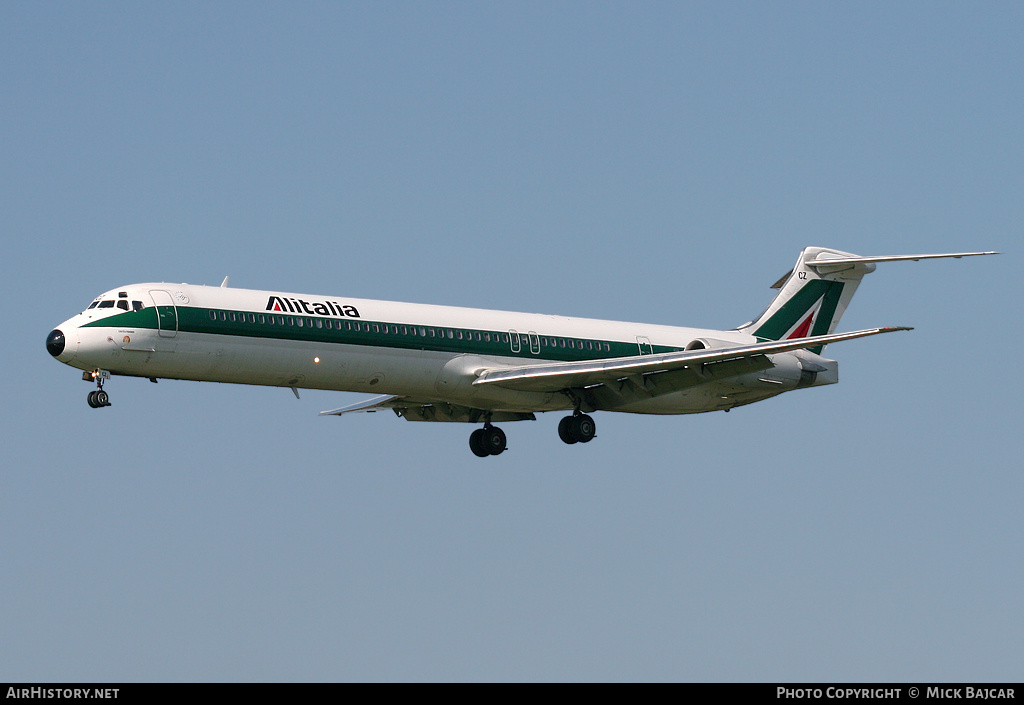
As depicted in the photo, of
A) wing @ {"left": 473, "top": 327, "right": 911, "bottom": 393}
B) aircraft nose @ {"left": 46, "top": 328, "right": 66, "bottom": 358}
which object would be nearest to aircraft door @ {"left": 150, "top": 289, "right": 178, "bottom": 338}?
aircraft nose @ {"left": 46, "top": 328, "right": 66, "bottom": 358}

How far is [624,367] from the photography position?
38938mm

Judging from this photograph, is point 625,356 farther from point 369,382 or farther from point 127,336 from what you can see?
point 127,336

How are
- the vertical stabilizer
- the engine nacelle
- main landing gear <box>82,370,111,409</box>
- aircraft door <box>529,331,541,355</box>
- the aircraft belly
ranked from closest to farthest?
main landing gear <box>82,370,111,409</box> → aircraft door <box>529,331,541,355</box> → the aircraft belly → the engine nacelle → the vertical stabilizer

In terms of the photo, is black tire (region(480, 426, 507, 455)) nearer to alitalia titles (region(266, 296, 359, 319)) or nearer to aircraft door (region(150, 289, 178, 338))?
alitalia titles (region(266, 296, 359, 319))

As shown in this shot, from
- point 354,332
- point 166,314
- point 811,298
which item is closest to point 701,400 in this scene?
point 811,298

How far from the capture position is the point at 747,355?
39000mm

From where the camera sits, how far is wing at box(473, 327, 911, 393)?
127ft

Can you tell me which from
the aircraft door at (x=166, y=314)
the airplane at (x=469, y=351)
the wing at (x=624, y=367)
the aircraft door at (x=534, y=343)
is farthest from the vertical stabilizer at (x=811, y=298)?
the aircraft door at (x=166, y=314)

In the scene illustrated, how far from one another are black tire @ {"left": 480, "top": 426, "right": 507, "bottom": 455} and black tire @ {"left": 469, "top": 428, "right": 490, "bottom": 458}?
3.3 inches

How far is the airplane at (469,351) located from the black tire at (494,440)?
0.03 m

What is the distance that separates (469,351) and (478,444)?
188 inches

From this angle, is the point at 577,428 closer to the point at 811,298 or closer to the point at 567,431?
the point at 567,431

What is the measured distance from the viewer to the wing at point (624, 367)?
127 feet
